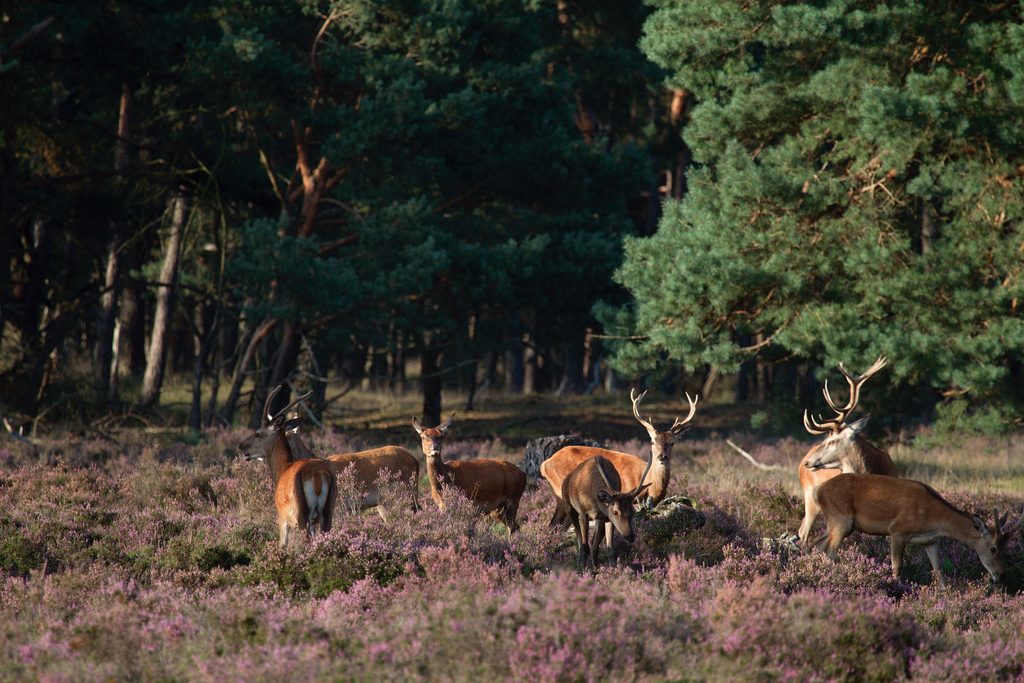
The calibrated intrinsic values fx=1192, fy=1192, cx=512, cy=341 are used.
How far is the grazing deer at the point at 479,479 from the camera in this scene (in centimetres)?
1262

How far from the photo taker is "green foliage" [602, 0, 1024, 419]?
1753 centimetres

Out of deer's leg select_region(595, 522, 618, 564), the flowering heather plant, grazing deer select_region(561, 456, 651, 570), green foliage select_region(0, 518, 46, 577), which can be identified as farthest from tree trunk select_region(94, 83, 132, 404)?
deer's leg select_region(595, 522, 618, 564)

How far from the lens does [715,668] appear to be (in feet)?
24.2

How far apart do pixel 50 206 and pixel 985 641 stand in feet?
65.7

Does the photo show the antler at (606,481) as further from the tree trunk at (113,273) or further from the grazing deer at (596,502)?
the tree trunk at (113,273)

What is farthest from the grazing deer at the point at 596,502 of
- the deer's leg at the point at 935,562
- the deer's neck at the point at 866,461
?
the deer's neck at the point at 866,461

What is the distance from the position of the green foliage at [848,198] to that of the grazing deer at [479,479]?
7.03m

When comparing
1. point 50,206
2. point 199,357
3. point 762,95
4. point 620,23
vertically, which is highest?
point 620,23

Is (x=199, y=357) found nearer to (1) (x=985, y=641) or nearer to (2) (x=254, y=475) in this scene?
(2) (x=254, y=475)

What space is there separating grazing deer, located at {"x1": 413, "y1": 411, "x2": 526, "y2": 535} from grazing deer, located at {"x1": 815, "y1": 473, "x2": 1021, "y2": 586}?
130 inches

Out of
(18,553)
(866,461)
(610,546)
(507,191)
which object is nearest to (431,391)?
(507,191)

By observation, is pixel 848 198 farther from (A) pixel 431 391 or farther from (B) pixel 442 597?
(B) pixel 442 597

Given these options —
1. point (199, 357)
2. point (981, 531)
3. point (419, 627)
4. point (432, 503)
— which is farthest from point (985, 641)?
point (199, 357)

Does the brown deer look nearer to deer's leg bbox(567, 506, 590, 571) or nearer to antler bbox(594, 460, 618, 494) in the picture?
deer's leg bbox(567, 506, 590, 571)
